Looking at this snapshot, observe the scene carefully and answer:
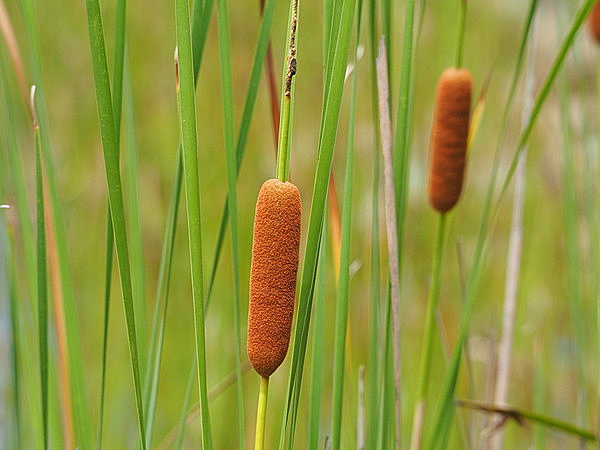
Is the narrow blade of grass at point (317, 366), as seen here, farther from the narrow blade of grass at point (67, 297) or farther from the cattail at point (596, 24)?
the cattail at point (596, 24)

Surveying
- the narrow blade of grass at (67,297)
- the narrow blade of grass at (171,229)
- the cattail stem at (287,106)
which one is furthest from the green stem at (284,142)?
the narrow blade of grass at (67,297)

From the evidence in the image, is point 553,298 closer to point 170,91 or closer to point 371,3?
point 170,91

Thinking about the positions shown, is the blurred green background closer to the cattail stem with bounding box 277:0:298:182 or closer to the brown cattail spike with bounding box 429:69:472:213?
the brown cattail spike with bounding box 429:69:472:213

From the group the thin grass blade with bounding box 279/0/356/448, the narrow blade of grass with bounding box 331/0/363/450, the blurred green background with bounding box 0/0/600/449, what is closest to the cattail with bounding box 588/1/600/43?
the blurred green background with bounding box 0/0/600/449

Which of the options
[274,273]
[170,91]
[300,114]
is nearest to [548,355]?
[300,114]

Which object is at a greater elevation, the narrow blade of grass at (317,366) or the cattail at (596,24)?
the cattail at (596,24)
